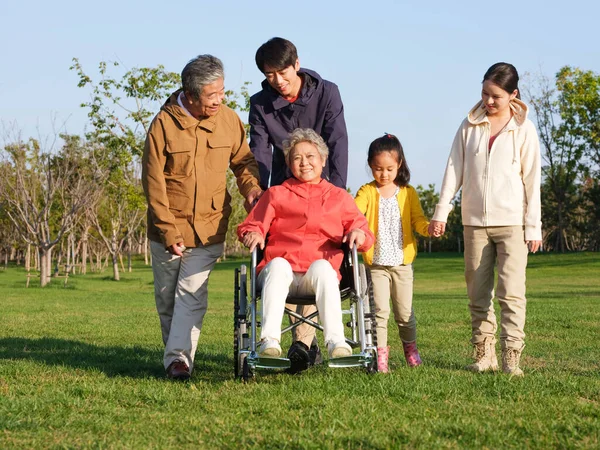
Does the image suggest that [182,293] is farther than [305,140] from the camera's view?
Yes

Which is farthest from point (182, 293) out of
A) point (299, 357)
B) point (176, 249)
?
point (299, 357)

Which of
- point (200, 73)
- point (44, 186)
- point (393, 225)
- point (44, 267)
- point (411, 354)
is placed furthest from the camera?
point (44, 186)

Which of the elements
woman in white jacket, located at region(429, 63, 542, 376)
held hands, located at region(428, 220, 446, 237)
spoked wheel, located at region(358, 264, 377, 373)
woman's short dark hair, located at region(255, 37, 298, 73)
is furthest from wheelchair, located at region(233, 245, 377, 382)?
woman's short dark hair, located at region(255, 37, 298, 73)

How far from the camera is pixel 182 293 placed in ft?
19.0

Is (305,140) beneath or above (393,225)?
above

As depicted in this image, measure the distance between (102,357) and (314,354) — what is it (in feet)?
7.10

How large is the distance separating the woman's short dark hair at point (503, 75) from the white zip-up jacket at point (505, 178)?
222 mm

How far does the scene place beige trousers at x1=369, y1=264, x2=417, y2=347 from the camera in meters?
6.08

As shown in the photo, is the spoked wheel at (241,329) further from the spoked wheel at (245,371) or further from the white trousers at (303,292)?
the white trousers at (303,292)

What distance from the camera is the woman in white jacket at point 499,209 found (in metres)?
5.80

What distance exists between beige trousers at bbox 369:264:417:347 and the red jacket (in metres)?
0.62

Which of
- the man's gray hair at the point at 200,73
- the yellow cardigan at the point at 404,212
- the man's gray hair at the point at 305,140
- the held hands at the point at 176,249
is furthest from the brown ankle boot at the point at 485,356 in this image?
the man's gray hair at the point at 200,73

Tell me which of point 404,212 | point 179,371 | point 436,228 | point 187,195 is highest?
point 187,195

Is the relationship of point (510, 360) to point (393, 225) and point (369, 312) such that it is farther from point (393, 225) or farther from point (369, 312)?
point (393, 225)
